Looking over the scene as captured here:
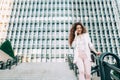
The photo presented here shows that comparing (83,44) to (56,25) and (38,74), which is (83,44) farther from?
(56,25)

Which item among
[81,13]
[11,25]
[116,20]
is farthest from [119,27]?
[11,25]

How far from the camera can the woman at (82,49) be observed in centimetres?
561

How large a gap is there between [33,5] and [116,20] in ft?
94.4

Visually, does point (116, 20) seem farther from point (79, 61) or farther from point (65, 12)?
point (79, 61)

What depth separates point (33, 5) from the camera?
77125 mm

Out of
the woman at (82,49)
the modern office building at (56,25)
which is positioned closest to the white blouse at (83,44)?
the woman at (82,49)

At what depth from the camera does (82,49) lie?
19.3 feet

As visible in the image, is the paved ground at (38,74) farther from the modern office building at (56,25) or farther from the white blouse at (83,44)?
the modern office building at (56,25)

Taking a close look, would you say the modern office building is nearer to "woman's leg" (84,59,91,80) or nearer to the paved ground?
the paved ground

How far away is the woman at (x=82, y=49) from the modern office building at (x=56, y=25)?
64471 mm

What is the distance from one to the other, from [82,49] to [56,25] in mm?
69089

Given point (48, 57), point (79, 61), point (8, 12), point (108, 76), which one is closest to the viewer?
point (108, 76)

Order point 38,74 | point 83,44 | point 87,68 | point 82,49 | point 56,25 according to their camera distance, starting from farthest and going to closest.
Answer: point 56,25 < point 38,74 < point 83,44 < point 82,49 < point 87,68

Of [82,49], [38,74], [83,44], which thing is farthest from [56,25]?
[82,49]
